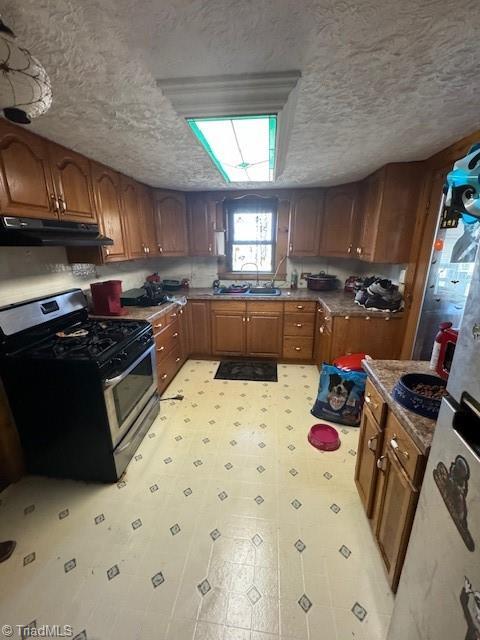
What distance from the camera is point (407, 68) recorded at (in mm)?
1010

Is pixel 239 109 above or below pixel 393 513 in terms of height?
above

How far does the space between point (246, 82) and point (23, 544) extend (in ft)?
8.19

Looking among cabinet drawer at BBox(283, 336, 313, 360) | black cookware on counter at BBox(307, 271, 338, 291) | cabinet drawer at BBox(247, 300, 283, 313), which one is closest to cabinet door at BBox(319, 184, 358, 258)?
black cookware on counter at BBox(307, 271, 338, 291)

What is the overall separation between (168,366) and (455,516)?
253 centimetres

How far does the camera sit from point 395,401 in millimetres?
1090

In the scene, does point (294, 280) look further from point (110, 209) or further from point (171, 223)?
point (110, 209)

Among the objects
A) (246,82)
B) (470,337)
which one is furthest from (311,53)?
(470,337)

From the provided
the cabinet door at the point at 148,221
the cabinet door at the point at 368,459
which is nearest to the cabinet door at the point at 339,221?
the cabinet door at the point at 148,221

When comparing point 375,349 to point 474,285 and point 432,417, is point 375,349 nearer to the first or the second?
point 432,417

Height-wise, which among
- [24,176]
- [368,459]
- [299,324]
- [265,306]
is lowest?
[368,459]

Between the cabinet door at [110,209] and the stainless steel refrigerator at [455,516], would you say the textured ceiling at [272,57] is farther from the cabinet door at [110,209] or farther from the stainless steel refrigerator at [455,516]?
the stainless steel refrigerator at [455,516]

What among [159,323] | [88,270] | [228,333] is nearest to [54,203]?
[88,270]

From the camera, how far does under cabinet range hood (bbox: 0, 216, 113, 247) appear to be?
1.32 meters

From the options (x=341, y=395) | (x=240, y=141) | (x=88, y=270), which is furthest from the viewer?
(x=88, y=270)
